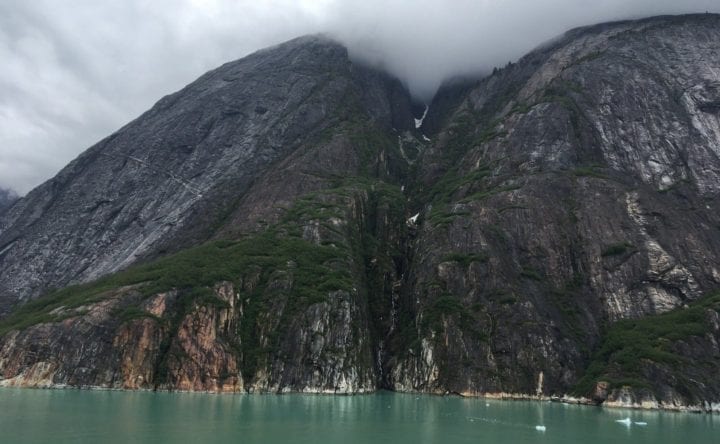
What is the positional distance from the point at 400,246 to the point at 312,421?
262ft

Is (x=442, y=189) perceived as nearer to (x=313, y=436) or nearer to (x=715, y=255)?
(x=715, y=255)

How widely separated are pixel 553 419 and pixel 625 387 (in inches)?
936

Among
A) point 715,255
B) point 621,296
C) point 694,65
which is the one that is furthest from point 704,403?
point 694,65

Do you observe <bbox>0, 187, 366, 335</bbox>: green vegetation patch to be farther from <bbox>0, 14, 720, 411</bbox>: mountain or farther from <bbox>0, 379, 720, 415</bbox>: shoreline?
<bbox>0, 379, 720, 415</bbox>: shoreline

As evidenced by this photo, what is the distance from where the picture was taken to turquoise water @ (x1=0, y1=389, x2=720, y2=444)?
126 ft

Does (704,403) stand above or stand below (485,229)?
below

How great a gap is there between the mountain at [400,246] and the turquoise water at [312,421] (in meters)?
12.1

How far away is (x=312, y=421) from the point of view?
4850 cm

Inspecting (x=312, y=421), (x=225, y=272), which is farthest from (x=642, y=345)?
(x=225, y=272)

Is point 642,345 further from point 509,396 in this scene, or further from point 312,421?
point 312,421

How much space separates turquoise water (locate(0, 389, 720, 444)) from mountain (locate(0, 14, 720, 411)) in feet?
39.6

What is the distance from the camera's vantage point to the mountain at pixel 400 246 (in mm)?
83750

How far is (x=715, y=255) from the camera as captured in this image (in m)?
102

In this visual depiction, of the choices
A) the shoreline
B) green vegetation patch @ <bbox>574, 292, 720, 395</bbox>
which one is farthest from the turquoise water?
green vegetation patch @ <bbox>574, 292, 720, 395</bbox>
